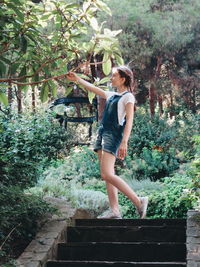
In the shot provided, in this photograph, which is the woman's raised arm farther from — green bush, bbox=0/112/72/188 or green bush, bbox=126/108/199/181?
green bush, bbox=126/108/199/181

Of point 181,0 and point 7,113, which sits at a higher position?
point 181,0

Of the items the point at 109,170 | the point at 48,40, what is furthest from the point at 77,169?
the point at 48,40

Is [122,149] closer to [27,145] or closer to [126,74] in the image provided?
[126,74]

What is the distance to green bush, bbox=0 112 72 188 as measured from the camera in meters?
4.88

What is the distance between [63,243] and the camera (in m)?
4.12

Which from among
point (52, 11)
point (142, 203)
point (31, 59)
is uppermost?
point (52, 11)

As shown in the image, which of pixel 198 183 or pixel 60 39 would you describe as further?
pixel 198 183

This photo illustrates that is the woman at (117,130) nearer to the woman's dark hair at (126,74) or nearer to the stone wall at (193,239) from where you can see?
the woman's dark hair at (126,74)

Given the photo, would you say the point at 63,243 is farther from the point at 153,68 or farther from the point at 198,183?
the point at 153,68

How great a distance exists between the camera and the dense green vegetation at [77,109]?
3.48 metres

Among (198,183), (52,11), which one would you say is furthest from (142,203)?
(52,11)

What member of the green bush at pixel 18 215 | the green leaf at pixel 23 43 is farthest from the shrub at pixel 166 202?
the green leaf at pixel 23 43

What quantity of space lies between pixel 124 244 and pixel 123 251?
0.07m

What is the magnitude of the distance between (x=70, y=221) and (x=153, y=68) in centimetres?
1197
